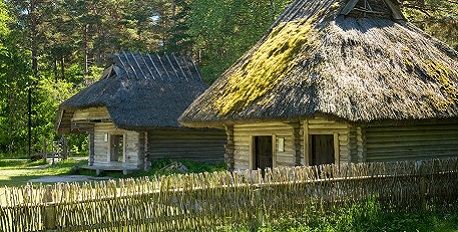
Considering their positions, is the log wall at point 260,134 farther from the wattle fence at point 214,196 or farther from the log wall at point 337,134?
the wattle fence at point 214,196

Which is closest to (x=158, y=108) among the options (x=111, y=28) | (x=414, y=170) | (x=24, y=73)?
(x=414, y=170)

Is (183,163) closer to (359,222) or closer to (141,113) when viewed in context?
(141,113)

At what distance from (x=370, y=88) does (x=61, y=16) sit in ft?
127

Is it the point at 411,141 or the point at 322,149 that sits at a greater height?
the point at 411,141

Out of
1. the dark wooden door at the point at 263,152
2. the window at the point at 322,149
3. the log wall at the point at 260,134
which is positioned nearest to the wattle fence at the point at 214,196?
the log wall at the point at 260,134

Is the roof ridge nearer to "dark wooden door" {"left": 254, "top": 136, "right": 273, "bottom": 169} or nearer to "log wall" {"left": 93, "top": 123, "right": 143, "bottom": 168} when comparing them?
"log wall" {"left": 93, "top": 123, "right": 143, "bottom": 168}

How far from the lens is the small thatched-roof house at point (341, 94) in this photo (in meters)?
14.0

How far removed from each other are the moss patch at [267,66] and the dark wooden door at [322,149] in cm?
214

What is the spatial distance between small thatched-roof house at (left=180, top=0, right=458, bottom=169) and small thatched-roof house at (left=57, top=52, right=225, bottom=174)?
706 cm

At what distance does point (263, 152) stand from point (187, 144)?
27.1 ft

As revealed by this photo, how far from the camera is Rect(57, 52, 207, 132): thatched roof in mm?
24969

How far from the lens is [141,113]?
82.3 feet

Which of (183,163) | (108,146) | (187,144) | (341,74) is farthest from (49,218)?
(108,146)

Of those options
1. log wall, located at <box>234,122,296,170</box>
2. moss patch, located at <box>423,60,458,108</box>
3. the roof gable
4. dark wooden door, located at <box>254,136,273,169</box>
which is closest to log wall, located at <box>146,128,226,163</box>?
dark wooden door, located at <box>254,136,273,169</box>
